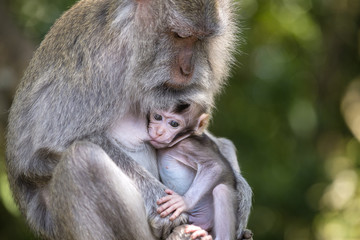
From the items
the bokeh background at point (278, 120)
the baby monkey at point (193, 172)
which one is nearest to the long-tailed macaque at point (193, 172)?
the baby monkey at point (193, 172)

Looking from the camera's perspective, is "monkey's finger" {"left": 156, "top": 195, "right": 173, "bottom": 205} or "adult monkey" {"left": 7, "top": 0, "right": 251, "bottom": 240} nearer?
"adult monkey" {"left": 7, "top": 0, "right": 251, "bottom": 240}

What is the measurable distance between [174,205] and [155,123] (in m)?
0.70

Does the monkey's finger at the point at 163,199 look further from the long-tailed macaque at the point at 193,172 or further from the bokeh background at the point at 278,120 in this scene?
the bokeh background at the point at 278,120

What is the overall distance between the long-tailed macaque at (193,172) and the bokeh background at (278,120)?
13.6 feet

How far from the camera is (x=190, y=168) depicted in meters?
5.35

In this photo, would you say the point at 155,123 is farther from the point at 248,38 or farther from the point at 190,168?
the point at 248,38

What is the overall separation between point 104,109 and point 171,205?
91 centimetres

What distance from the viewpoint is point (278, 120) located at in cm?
1087

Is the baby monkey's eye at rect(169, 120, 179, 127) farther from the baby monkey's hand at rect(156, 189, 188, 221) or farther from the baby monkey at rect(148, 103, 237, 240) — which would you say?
the baby monkey's hand at rect(156, 189, 188, 221)

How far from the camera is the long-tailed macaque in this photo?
5070 mm

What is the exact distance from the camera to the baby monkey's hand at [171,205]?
494 centimetres

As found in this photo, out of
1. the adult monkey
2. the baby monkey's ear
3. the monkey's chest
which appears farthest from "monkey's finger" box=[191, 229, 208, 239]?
the baby monkey's ear

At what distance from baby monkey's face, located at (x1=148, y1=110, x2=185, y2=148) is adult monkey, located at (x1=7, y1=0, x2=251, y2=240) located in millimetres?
85

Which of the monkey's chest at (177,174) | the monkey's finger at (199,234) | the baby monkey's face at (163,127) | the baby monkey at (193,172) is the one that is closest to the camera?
the monkey's finger at (199,234)
